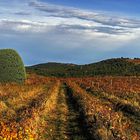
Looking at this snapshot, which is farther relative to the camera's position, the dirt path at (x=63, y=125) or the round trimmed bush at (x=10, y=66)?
the round trimmed bush at (x=10, y=66)

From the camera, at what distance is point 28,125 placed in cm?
1444

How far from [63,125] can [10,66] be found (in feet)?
81.1

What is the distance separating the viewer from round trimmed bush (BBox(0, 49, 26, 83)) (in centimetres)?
4203

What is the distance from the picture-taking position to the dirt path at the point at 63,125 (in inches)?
604

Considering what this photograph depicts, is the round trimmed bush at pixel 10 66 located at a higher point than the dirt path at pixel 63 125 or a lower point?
higher

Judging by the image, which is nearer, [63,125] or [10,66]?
[63,125]

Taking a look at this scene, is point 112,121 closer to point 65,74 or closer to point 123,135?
point 123,135

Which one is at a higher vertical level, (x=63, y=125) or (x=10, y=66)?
(x=10, y=66)

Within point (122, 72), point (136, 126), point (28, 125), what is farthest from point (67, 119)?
point (122, 72)

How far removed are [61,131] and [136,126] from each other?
3.22 meters

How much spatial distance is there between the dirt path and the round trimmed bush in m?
18.4

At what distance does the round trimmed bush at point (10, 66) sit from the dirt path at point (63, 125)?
18.4 meters

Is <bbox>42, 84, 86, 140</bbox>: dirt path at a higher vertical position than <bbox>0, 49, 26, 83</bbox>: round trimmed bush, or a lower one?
lower

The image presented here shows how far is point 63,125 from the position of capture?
59.7ft
